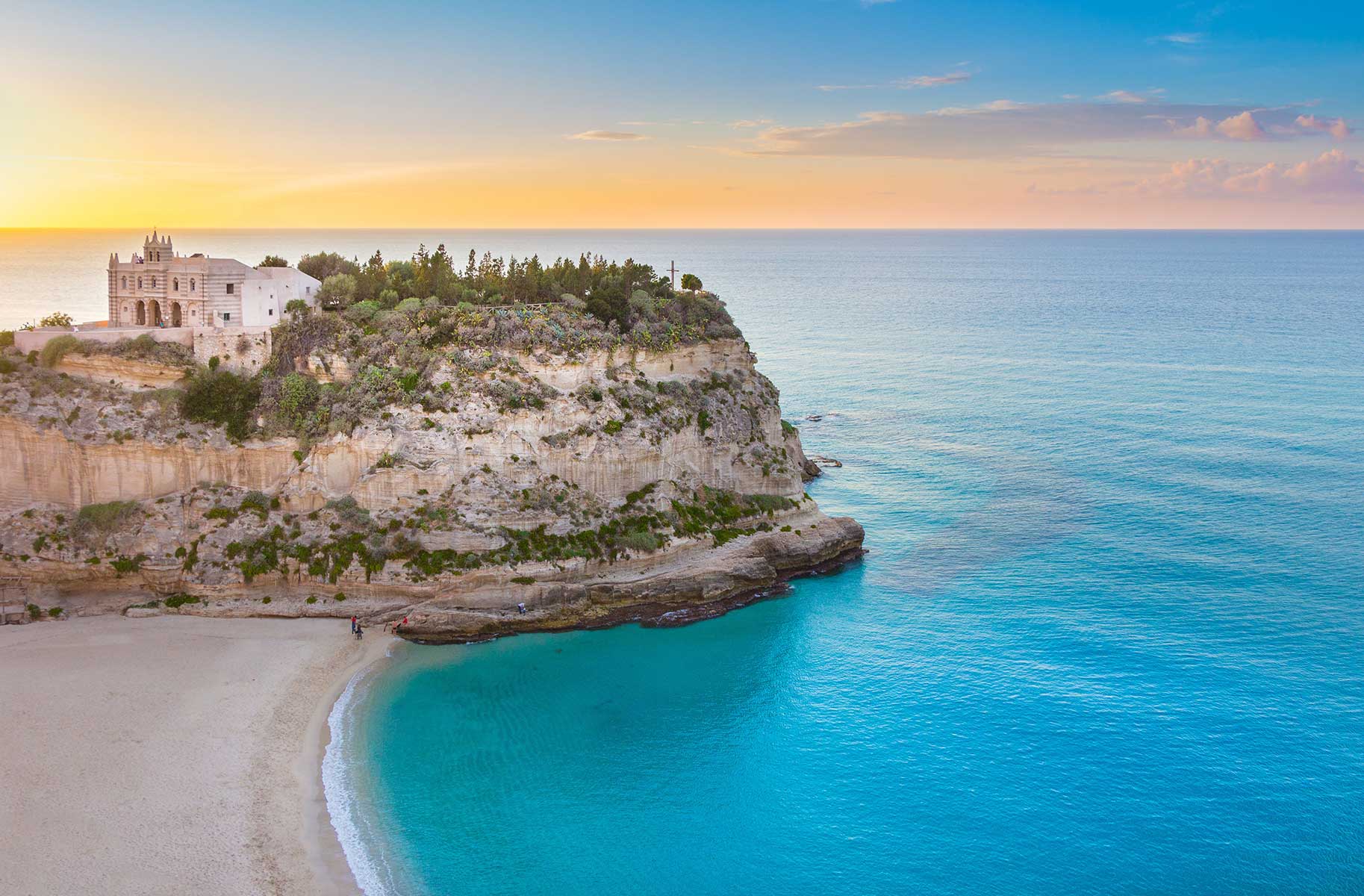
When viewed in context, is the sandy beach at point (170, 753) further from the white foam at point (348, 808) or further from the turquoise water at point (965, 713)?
the turquoise water at point (965, 713)

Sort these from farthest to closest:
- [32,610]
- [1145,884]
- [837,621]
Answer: [837,621], [32,610], [1145,884]

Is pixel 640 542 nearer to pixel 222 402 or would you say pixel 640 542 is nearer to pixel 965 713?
pixel 965 713

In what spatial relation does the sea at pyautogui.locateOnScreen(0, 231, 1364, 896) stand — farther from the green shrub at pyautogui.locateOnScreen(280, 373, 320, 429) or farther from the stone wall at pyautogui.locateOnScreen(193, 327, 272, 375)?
the stone wall at pyautogui.locateOnScreen(193, 327, 272, 375)

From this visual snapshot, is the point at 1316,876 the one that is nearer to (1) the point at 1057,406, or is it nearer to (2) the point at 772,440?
(2) the point at 772,440

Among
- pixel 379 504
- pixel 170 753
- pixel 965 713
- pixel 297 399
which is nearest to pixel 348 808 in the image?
pixel 170 753

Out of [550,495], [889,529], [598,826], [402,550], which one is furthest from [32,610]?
[889,529]
